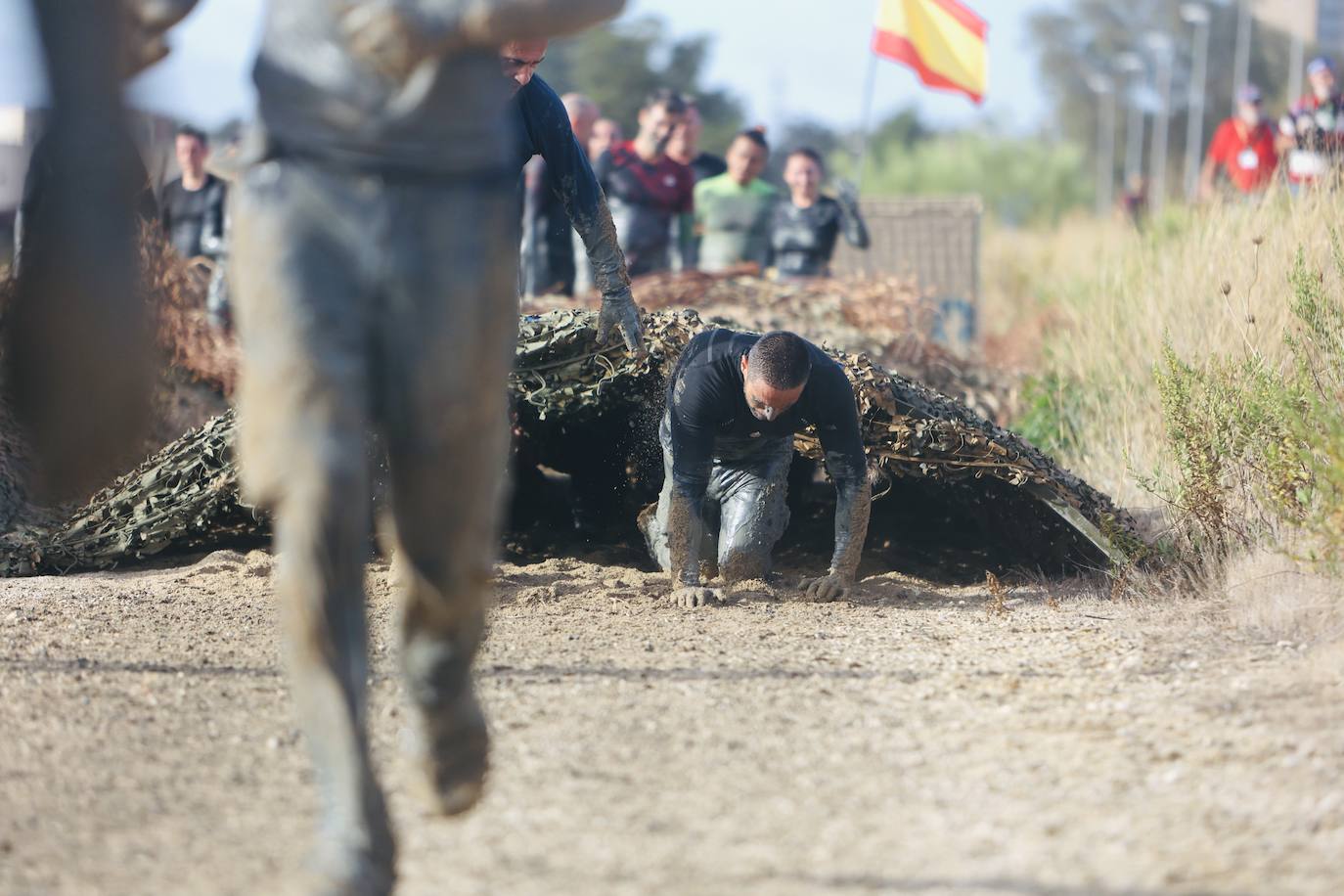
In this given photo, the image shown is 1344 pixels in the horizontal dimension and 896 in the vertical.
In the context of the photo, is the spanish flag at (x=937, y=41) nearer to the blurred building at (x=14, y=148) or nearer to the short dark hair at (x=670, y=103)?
the short dark hair at (x=670, y=103)

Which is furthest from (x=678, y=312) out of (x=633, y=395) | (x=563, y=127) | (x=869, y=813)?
(x=869, y=813)

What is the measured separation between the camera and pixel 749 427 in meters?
7.36

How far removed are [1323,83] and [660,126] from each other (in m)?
5.07

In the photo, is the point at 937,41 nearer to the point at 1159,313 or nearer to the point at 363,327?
the point at 1159,313

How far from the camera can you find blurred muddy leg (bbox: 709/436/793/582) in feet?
24.4

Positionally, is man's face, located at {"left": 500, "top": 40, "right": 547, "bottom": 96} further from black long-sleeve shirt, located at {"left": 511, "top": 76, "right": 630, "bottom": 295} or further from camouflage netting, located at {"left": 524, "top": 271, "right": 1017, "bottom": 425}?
camouflage netting, located at {"left": 524, "top": 271, "right": 1017, "bottom": 425}

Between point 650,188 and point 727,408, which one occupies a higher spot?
point 650,188

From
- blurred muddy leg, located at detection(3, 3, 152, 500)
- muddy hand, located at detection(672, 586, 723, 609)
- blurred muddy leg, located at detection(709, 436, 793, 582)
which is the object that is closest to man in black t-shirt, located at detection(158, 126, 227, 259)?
blurred muddy leg, located at detection(709, 436, 793, 582)

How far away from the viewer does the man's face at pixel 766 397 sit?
6504mm

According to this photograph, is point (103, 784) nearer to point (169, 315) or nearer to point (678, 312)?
point (678, 312)

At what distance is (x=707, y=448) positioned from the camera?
697cm

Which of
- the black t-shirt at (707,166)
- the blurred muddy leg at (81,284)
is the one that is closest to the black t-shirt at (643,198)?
the black t-shirt at (707,166)

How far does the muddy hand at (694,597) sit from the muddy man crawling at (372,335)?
3368 millimetres

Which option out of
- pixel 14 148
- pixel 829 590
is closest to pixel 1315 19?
pixel 829 590
